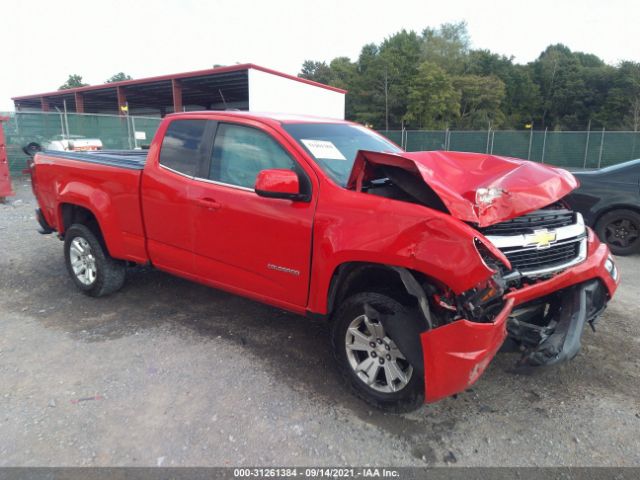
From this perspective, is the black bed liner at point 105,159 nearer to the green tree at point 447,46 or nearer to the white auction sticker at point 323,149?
the white auction sticker at point 323,149

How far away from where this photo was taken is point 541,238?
112 inches

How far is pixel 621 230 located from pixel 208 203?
6084 millimetres

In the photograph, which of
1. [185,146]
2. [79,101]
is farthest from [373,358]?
[79,101]

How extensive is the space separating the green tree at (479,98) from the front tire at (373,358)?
57.2 meters

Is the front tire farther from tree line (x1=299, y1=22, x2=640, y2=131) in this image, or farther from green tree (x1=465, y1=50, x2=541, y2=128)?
green tree (x1=465, y1=50, x2=541, y2=128)

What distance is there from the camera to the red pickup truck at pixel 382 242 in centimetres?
246

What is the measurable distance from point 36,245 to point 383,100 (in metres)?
52.3

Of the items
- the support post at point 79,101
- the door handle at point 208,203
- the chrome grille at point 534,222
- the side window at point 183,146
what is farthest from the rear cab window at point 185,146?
the support post at point 79,101

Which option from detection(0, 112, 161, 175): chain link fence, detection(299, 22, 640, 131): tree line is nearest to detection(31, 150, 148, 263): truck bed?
detection(0, 112, 161, 175): chain link fence

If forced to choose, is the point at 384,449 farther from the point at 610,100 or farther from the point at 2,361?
the point at 610,100

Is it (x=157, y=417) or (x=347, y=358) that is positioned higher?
(x=347, y=358)

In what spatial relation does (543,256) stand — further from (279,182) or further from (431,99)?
(431,99)

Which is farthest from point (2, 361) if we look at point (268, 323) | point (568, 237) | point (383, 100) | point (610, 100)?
point (610, 100)

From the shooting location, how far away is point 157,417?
9.20ft
